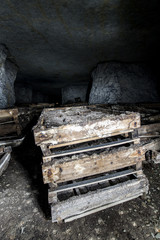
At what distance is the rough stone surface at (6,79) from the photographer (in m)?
5.11

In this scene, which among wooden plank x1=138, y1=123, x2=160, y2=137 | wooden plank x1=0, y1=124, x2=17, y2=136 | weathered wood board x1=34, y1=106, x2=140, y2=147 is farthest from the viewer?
wooden plank x1=0, y1=124, x2=17, y2=136

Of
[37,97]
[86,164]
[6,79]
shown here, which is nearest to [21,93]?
[37,97]

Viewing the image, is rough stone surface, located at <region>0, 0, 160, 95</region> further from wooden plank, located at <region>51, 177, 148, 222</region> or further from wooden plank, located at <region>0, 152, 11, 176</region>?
wooden plank, located at <region>51, 177, 148, 222</region>

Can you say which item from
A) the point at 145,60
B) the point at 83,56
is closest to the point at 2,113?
the point at 83,56

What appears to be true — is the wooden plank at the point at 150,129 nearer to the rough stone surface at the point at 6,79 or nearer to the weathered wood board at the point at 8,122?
the weathered wood board at the point at 8,122

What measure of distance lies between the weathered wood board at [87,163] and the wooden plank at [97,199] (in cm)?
24

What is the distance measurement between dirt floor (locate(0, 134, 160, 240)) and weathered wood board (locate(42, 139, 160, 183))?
→ 55 centimetres

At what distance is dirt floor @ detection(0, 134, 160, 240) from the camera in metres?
1.32

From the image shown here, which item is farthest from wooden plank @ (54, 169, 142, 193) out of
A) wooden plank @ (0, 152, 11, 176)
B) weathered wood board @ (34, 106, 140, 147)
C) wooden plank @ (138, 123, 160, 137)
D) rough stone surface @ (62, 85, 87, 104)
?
rough stone surface @ (62, 85, 87, 104)

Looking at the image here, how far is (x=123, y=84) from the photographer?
6.84m

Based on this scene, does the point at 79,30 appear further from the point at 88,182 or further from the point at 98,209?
the point at 98,209

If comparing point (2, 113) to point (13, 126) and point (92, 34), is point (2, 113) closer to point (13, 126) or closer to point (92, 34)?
point (13, 126)

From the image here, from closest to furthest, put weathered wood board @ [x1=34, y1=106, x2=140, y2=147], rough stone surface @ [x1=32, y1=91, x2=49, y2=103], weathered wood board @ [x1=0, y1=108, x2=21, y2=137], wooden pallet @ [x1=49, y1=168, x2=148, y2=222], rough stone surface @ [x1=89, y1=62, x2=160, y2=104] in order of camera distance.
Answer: weathered wood board @ [x1=34, y1=106, x2=140, y2=147] → wooden pallet @ [x1=49, y1=168, x2=148, y2=222] → weathered wood board @ [x1=0, y1=108, x2=21, y2=137] → rough stone surface @ [x1=89, y1=62, x2=160, y2=104] → rough stone surface @ [x1=32, y1=91, x2=49, y2=103]

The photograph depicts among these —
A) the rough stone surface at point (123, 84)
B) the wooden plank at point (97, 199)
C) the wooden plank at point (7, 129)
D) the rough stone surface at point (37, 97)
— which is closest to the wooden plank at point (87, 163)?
the wooden plank at point (97, 199)
